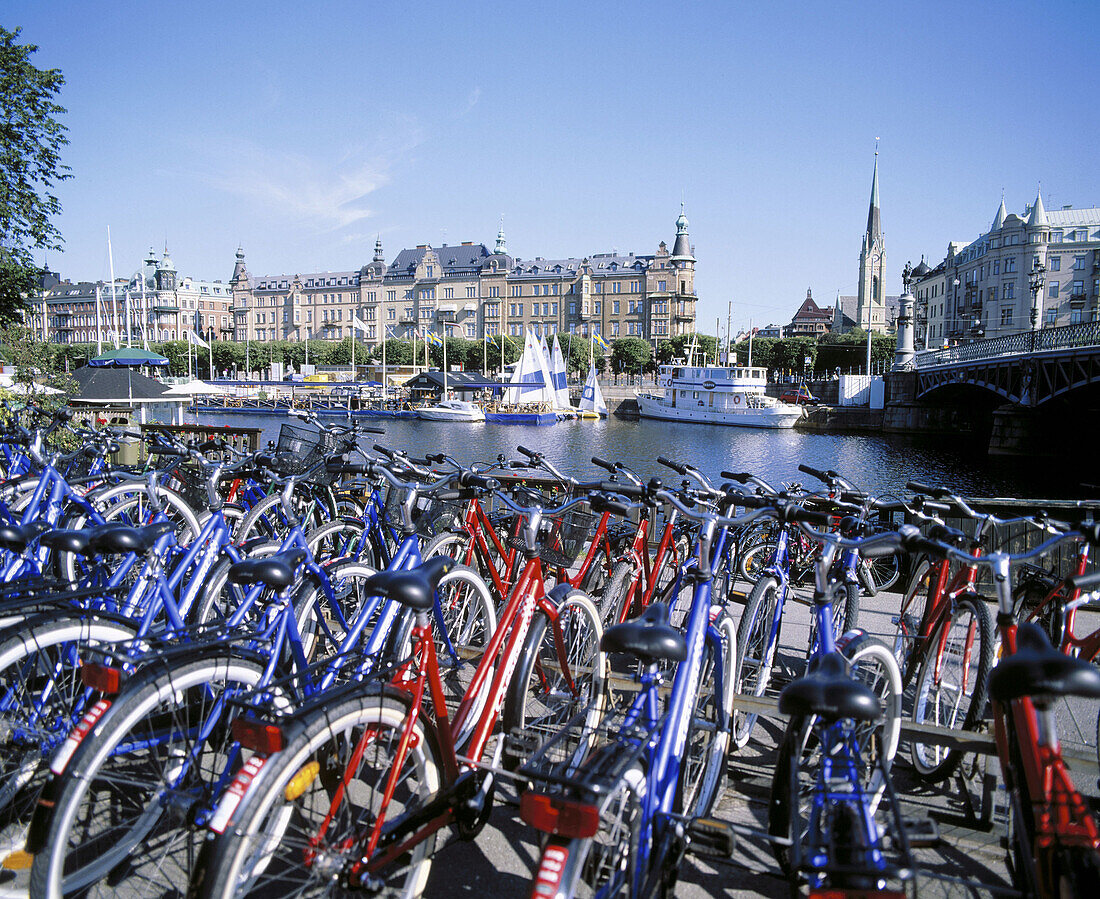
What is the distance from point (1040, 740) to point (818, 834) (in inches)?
21.7

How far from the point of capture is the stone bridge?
88.4 feet

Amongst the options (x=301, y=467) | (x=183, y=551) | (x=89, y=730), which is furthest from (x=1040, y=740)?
(x=301, y=467)

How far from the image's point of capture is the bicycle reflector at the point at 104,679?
2.03m

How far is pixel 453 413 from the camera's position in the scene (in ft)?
173

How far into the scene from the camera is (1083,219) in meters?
65.4

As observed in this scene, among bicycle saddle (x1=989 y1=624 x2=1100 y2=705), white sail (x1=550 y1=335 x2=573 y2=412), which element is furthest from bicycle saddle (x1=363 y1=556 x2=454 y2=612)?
white sail (x1=550 y1=335 x2=573 y2=412)

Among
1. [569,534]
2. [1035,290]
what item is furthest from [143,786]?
[1035,290]

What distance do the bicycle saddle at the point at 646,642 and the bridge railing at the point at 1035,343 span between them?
3013 centimetres

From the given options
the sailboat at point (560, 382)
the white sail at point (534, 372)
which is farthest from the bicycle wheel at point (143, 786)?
the sailboat at point (560, 382)

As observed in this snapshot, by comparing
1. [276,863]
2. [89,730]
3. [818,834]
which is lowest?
[276,863]

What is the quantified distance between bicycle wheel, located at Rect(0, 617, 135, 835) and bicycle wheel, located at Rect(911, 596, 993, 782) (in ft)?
9.35

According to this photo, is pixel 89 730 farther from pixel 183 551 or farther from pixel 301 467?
pixel 301 467

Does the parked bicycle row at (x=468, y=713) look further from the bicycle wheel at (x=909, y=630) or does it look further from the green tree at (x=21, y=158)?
the green tree at (x=21, y=158)

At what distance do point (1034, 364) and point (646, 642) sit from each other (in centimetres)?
3372
